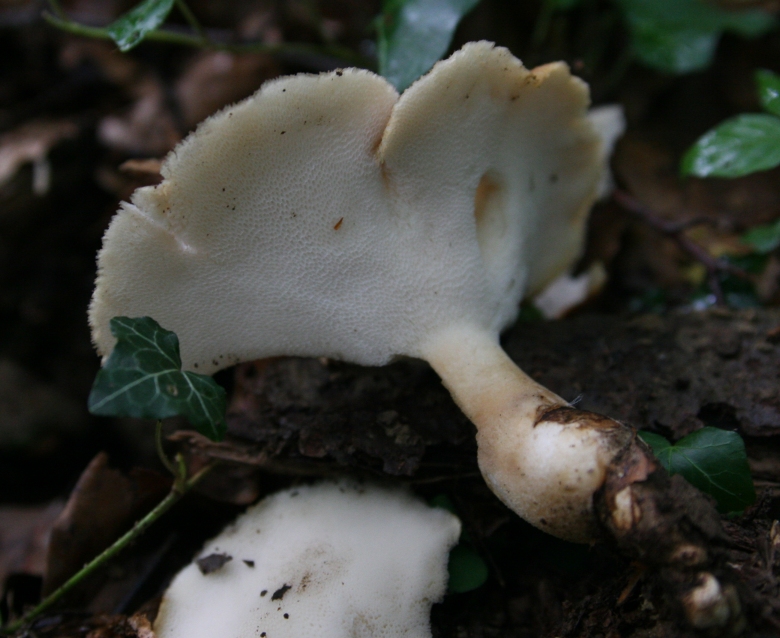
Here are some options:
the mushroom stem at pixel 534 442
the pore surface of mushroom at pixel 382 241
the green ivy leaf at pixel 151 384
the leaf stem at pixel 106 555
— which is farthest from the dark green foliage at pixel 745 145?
the leaf stem at pixel 106 555

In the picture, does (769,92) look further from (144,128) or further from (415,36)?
(144,128)

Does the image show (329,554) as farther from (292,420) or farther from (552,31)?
(552,31)

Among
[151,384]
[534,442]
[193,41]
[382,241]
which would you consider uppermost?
[193,41]

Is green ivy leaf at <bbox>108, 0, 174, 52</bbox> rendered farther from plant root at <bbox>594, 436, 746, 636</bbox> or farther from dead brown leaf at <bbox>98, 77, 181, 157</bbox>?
plant root at <bbox>594, 436, 746, 636</bbox>

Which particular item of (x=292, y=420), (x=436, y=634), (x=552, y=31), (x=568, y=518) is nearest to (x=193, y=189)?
(x=292, y=420)

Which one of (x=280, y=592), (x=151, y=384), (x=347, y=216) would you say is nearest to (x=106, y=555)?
(x=280, y=592)

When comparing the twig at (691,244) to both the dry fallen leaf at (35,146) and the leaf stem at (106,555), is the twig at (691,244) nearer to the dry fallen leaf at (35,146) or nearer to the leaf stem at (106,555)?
the leaf stem at (106,555)
